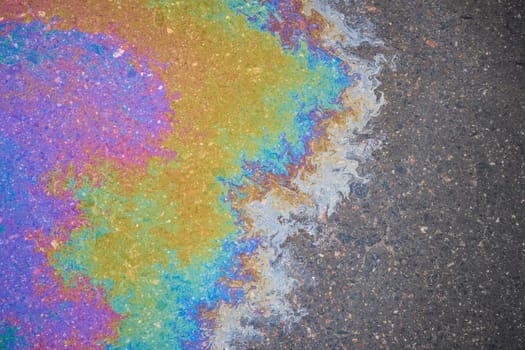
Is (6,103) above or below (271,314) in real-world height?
above

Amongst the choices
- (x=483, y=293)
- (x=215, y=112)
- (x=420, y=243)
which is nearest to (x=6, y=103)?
(x=215, y=112)

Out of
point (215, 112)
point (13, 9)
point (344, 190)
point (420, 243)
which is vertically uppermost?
point (13, 9)

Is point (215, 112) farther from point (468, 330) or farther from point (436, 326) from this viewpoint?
point (468, 330)

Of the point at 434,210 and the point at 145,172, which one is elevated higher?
the point at 145,172
